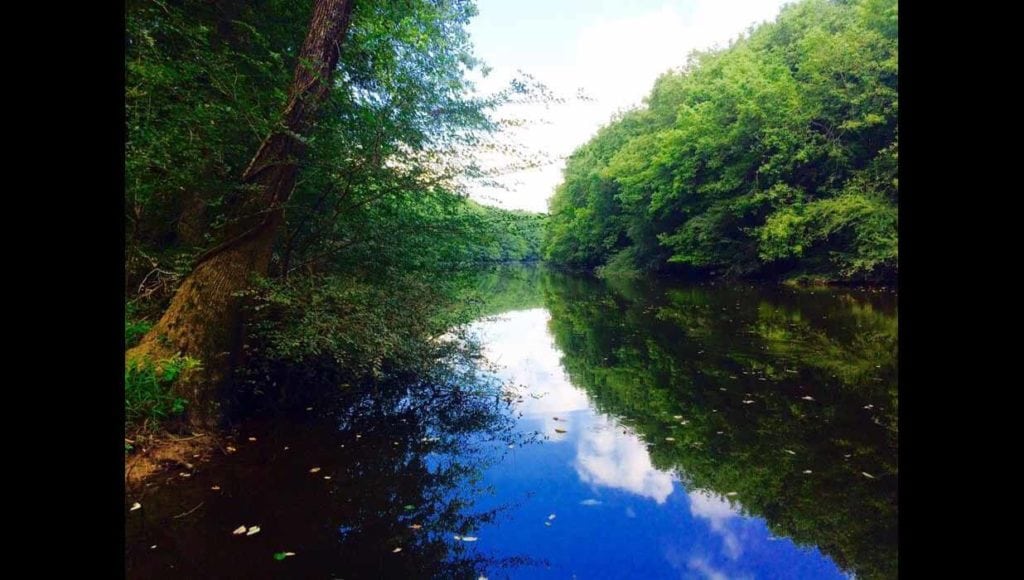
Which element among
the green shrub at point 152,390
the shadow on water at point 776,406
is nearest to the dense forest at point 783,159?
the shadow on water at point 776,406

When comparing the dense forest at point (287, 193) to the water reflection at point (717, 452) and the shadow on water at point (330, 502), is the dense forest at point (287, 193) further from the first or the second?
the water reflection at point (717, 452)

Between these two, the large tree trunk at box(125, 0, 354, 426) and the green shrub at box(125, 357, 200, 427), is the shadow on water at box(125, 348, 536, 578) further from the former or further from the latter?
the large tree trunk at box(125, 0, 354, 426)

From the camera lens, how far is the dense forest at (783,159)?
19.9m

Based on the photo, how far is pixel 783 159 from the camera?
2367 cm

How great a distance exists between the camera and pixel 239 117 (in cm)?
507

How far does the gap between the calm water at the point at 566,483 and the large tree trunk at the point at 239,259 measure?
88cm

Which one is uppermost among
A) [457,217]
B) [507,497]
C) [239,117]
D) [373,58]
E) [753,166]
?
[753,166]

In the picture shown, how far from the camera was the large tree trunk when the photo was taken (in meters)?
5.22

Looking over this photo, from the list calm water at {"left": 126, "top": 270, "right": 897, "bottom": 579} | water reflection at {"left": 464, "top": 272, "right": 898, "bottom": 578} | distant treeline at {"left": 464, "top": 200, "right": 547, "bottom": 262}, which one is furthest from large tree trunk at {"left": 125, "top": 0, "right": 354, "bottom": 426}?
water reflection at {"left": 464, "top": 272, "right": 898, "bottom": 578}

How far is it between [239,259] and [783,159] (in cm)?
2504

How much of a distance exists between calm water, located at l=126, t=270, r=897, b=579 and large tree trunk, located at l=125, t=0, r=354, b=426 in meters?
0.88
